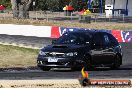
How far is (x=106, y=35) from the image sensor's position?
18.8 m

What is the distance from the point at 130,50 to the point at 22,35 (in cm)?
905

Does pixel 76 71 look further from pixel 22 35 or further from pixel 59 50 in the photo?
pixel 22 35

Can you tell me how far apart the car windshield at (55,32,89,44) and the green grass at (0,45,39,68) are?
6.99 meters

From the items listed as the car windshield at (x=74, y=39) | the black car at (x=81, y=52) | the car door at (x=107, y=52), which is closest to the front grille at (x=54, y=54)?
the black car at (x=81, y=52)

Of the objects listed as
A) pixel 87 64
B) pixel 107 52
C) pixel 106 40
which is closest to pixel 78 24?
pixel 106 40

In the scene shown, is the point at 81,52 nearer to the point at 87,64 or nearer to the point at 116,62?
the point at 87,64

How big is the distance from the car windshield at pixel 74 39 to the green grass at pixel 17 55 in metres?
6.99

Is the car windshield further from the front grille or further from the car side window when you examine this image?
the front grille

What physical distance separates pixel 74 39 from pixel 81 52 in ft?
3.41

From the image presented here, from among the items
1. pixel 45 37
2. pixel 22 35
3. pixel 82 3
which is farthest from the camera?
pixel 82 3

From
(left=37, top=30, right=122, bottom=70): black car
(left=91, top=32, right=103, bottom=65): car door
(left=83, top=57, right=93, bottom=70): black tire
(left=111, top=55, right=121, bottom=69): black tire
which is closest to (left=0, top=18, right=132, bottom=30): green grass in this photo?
(left=111, top=55, right=121, bottom=69): black tire

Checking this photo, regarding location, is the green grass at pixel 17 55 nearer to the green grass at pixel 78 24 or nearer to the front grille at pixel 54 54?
the front grille at pixel 54 54

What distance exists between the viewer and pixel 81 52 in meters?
17.0

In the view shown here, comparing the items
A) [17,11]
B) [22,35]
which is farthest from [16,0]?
[22,35]
